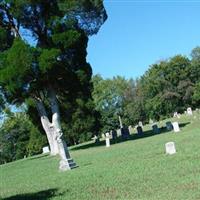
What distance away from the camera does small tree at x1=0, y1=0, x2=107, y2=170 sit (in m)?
28.4

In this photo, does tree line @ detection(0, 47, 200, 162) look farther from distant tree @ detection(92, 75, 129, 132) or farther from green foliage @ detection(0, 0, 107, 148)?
green foliage @ detection(0, 0, 107, 148)

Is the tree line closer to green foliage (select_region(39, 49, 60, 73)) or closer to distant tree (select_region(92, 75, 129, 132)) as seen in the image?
distant tree (select_region(92, 75, 129, 132))

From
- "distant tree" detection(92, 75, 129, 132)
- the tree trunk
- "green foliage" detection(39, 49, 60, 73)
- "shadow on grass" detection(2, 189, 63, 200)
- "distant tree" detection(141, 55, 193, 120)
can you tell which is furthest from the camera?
"distant tree" detection(92, 75, 129, 132)

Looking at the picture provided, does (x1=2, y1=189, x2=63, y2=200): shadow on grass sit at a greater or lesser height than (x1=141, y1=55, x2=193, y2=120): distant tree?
lesser

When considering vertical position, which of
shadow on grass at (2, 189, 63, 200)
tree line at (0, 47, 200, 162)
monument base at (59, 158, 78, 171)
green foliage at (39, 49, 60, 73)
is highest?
tree line at (0, 47, 200, 162)

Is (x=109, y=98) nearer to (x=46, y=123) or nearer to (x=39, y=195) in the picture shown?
(x=46, y=123)

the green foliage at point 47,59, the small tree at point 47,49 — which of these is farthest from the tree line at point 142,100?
the green foliage at point 47,59

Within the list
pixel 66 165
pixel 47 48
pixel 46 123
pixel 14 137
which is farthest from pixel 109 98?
pixel 66 165

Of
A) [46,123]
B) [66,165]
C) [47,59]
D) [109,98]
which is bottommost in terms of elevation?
[66,165]

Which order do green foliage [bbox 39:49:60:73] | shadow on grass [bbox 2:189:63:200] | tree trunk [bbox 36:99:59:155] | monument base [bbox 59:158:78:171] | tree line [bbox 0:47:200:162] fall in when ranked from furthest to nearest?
tree line [bbox 0:47:200:162] < tree trunk [bbox 36:99:59:155] < green foliage [bbox 39:49:60:73] < monument base [bbox 59:158:78:171] < shadow on grass [bbox 2:189:63:200]

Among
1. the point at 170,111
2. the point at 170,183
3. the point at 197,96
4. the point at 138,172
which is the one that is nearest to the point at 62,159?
the point at 138,172

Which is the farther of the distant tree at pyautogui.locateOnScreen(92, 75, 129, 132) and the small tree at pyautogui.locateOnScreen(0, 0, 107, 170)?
the distant tree at pyautogui.locateOnScreen(92, 75, 129, 132)

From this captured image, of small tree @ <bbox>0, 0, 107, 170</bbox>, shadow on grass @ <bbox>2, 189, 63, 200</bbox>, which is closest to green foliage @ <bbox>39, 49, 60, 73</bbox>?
small tree @ <bbox>0, 0, 107, 170</bbox>

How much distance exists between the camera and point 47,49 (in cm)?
2883
